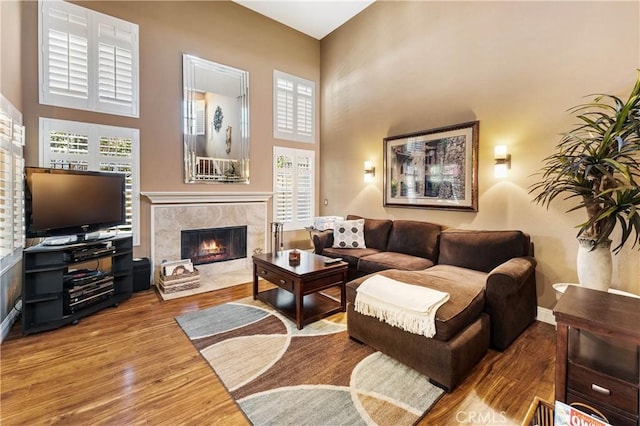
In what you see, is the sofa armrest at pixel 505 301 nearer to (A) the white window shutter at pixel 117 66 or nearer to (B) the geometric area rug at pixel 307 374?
(B) the geometric area rug at pixel 307 374

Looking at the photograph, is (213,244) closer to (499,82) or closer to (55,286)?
(55,286)

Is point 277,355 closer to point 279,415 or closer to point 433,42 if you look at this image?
point 279,415

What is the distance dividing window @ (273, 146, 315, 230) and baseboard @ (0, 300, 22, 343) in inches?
132

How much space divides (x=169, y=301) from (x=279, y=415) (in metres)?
2.35

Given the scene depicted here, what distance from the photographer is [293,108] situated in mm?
5414

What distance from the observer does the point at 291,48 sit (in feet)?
17.5

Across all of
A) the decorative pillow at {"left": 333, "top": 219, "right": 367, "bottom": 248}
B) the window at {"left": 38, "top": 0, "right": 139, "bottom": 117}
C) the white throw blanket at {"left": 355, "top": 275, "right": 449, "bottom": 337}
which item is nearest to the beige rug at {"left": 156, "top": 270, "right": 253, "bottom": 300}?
the decorative pillow at {"left": 333, "top": 219, "right": 367, "bottom": 248}

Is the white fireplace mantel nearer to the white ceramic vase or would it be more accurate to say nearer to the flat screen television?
the flat screen television

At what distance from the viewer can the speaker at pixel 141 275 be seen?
368 centimetres

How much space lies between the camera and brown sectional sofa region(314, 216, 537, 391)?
1.93 metres

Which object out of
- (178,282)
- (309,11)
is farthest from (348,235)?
(309,11)

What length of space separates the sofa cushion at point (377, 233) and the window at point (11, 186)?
399 centimetres

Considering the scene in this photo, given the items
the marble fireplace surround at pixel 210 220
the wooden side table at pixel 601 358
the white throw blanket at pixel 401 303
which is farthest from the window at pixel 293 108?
the wooden side table at pixel 601 358

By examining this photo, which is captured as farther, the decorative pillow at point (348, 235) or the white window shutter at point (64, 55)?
the decorative pillow at point (348, 235)
